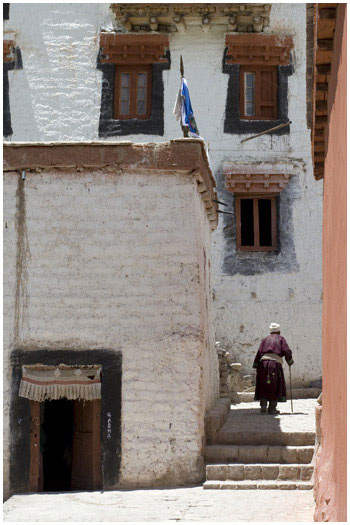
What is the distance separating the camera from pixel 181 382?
9.90 metres

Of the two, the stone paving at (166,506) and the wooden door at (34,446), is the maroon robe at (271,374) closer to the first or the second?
the stone paving at (166,506)

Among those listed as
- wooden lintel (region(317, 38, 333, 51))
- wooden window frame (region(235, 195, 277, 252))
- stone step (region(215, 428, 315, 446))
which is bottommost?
stone step (region(215, 428, 315, 446))

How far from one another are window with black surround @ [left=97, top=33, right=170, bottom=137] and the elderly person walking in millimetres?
7214

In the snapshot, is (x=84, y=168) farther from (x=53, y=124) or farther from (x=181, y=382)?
(x=53, y=124)

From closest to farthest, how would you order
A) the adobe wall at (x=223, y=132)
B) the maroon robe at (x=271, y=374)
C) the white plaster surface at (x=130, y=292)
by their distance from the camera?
the white plaster surface at (x=130, y=292) < the maroon robe at (x=271, y=374) < the adobe wall at (x=223, y=132)

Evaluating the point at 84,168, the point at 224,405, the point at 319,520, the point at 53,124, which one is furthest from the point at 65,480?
the point at 53,124

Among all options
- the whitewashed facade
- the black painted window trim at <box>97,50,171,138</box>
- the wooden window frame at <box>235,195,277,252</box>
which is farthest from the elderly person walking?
the black painted window trim at <box>97,50,171,138</box>

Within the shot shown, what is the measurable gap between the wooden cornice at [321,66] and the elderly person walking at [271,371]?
12.9ft

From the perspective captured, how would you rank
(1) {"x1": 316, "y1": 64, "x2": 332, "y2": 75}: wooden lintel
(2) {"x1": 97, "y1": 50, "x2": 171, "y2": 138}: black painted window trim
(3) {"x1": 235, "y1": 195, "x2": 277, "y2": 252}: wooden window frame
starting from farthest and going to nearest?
(2) {"x1": 97, "y1": 50, "x2": 171, "y2": 138}: black painted window trim < (3) {"x1": 235, "y1": 195, "x2": 277, "y2": 252}: wooden window frame < (1) {"x1": 316, "y1": 64, "x2": 332, "y2": 75}: wooden lintel

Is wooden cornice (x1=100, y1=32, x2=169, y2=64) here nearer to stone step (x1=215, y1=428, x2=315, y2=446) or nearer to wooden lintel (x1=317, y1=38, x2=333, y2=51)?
stone step (x1=215, y1=428, x2=315, y2=446)

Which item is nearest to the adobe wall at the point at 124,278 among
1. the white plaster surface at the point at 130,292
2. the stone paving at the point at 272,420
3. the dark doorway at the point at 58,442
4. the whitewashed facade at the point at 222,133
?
the white plaster surface at the point at 130,292

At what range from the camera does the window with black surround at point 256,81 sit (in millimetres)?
18219

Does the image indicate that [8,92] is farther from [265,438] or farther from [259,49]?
[265,438]

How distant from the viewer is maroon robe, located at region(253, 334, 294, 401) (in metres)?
12.4
